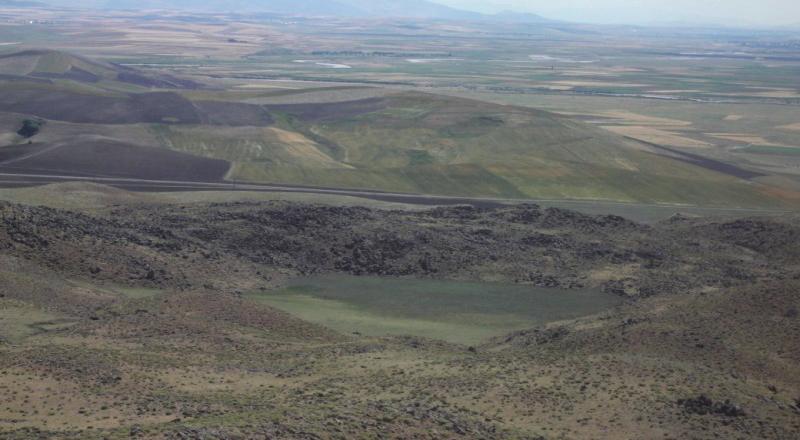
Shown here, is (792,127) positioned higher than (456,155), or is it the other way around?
(456,155)

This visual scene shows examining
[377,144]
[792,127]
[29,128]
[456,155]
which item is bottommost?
[792,127]

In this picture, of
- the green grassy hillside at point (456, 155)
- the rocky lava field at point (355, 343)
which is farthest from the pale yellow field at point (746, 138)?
the rocky lava field at point (355, 343)

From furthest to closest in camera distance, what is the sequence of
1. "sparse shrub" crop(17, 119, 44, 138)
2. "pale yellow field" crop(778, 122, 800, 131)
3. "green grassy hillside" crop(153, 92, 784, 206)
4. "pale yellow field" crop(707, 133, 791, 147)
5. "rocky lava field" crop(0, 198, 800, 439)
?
"pale yellow field" crop(778, 122, 800, 131)
"pale yellow field" crop(707, 133, 791, 147)
"sparse shrub" crop(17, 119, 44, 138)
"green grassy hillside" crop(153, 92, 784, 206)
"rocky lava field" crop(0, 198, 800, 439)

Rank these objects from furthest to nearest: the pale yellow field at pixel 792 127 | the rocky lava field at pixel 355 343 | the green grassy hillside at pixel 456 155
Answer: the pale yellow field at pixel 792 127
the green grassy hillside at pixel 456 155
the rocky lava field at pixel 355 343

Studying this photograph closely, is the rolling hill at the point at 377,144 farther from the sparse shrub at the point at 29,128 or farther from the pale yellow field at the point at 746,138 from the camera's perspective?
the pale yellow field at the point at 746,138

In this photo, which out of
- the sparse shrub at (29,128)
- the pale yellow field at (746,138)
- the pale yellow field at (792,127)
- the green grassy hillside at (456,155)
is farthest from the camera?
the pale yellow field at (792,127)

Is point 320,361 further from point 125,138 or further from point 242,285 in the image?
point 125,138

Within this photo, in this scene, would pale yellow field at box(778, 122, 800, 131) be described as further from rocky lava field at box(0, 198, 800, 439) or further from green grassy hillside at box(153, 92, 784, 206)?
rocky lava field at box(0, 198, 800, 439)

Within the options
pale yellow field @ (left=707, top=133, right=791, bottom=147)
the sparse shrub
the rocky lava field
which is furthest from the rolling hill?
the rocky lava field

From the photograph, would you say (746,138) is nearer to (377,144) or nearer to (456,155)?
(456,155)

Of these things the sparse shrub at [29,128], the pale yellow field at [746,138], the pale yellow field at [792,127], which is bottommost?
the pale yellow field at [746,138]

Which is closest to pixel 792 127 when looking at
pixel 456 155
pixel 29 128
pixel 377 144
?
pixel 456 155

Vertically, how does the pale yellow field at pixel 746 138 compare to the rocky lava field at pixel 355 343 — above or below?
below
